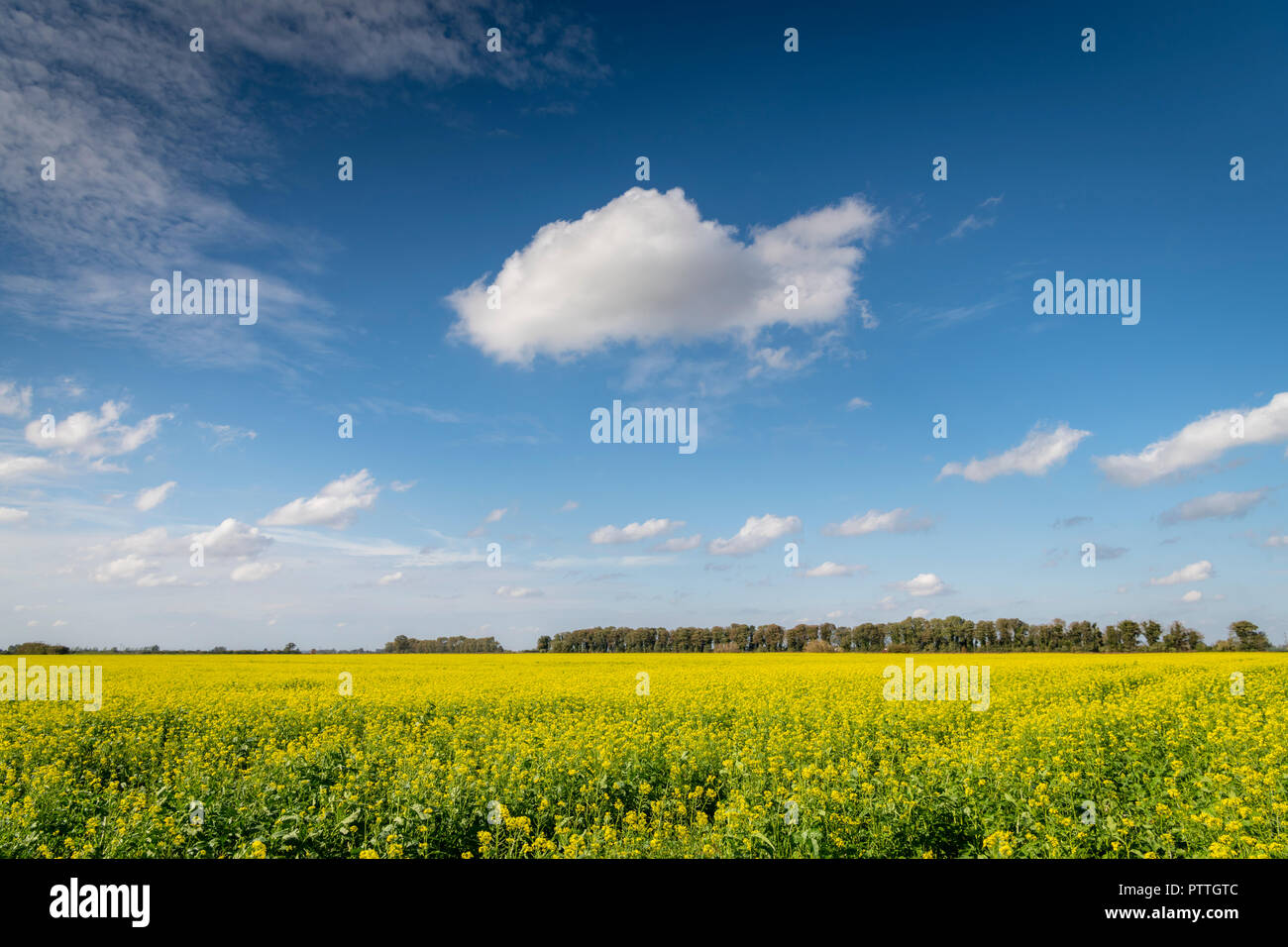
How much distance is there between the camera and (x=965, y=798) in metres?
8.14

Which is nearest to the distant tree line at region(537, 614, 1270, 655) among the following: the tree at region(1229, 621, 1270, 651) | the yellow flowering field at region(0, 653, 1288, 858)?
the tree at region(1229, 621, 1270, 651)

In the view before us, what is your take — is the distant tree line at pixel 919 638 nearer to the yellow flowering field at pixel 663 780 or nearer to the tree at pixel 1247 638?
the tree at pixel 1247 638

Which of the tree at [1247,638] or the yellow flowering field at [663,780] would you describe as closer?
the yellow flowering field at [663,780]

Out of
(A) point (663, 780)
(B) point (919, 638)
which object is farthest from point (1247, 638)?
(A) point (663, 780)

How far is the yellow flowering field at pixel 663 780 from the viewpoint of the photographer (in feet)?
23.3

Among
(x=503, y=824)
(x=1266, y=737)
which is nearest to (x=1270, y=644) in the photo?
(x=1266, y=737)

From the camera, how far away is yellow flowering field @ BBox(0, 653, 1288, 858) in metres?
7.09

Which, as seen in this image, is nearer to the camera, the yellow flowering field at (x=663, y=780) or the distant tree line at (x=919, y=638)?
the yellow flowering field at (x=663, y=780)

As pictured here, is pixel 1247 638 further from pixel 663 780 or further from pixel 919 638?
pixel 663 780

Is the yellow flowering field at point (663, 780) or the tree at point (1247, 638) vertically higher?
the yellow flowering field at point (663, 780)

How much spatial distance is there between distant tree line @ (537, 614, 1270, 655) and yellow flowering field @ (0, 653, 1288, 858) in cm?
7056

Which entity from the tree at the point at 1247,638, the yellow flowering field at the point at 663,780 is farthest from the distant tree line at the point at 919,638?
the yellow flowering field at the point at 663,780

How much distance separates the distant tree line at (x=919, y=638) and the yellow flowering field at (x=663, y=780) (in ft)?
232
